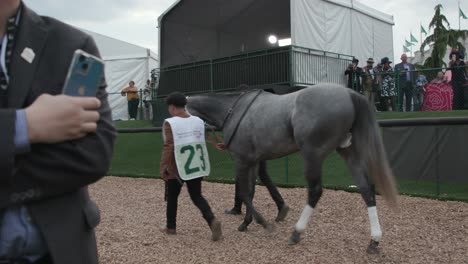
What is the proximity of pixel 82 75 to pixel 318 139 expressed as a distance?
3.92 meters

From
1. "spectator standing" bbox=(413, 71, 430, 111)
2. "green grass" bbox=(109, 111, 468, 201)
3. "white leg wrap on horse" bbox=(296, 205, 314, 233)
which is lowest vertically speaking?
"white leg wrap on horse" bbox=(296, 205, 314, 233)

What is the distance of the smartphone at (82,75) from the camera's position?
3.65 feet

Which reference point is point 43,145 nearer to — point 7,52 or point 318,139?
point 7,52

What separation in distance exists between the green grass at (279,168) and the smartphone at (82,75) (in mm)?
6688

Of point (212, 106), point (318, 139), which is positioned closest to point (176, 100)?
point (212, 106)

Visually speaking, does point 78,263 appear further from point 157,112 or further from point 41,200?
point 157,112

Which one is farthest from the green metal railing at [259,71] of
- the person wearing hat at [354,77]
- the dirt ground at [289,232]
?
the dirt ground at [289,232]

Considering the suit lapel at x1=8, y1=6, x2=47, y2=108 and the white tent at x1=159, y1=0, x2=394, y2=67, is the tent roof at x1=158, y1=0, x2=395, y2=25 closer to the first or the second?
the white tent at x1=159, y1=0, x2=394, y2=67

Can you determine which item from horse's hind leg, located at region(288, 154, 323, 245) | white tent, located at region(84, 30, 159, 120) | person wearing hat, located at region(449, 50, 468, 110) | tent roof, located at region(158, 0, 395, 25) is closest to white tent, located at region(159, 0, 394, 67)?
tent roof, located at region(158, 0, 395, 25)

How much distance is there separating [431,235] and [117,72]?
17210 mm

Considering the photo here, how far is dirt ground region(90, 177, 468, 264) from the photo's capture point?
4.64m

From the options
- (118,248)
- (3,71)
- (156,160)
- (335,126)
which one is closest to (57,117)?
(3,71)

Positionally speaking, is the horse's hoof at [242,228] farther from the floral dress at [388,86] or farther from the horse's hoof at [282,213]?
the floral dress at [388,86]

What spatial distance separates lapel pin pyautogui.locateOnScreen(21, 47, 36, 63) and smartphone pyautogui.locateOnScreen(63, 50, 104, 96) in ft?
0.34
